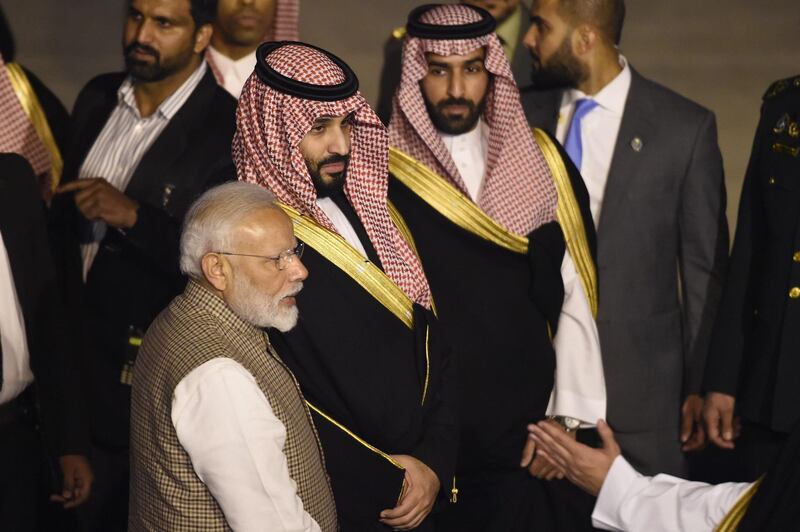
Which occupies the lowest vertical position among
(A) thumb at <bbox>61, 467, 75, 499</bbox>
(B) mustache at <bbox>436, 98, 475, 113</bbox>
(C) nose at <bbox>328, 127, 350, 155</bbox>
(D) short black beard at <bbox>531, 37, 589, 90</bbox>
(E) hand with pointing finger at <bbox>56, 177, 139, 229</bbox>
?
(A) thumb at <bbox>61, 467, 75, 499</bbox>

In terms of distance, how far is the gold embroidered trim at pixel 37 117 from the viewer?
4391 mm

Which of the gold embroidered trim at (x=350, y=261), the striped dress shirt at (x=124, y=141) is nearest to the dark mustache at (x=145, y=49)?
the striped dress shirt at (x=124, y=141)

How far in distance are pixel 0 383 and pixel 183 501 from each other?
3.44ft

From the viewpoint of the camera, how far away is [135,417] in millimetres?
2775

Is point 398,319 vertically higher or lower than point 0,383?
higher

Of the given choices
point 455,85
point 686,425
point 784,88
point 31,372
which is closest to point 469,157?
point 455,85

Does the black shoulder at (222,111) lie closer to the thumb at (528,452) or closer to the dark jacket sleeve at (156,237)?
the dark jacket sleeve at (156,237)

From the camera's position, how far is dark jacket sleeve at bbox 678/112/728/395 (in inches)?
171

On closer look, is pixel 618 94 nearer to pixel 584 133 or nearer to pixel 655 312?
pixel 584 133

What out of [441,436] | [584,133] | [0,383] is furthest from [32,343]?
[584,133]

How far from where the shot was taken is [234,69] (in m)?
4.75

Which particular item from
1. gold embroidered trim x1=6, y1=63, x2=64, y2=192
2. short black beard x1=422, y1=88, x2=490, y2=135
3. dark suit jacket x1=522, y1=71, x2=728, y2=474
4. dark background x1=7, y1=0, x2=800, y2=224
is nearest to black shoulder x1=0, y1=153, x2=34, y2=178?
gold embroidered trim x1=6, y1=63, x2=64, y2=192

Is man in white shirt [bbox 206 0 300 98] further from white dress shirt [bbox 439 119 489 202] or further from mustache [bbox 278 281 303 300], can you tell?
mustache [bbox 278 281 303 300]

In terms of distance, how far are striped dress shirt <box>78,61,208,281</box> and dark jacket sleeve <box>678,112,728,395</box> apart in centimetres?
171
